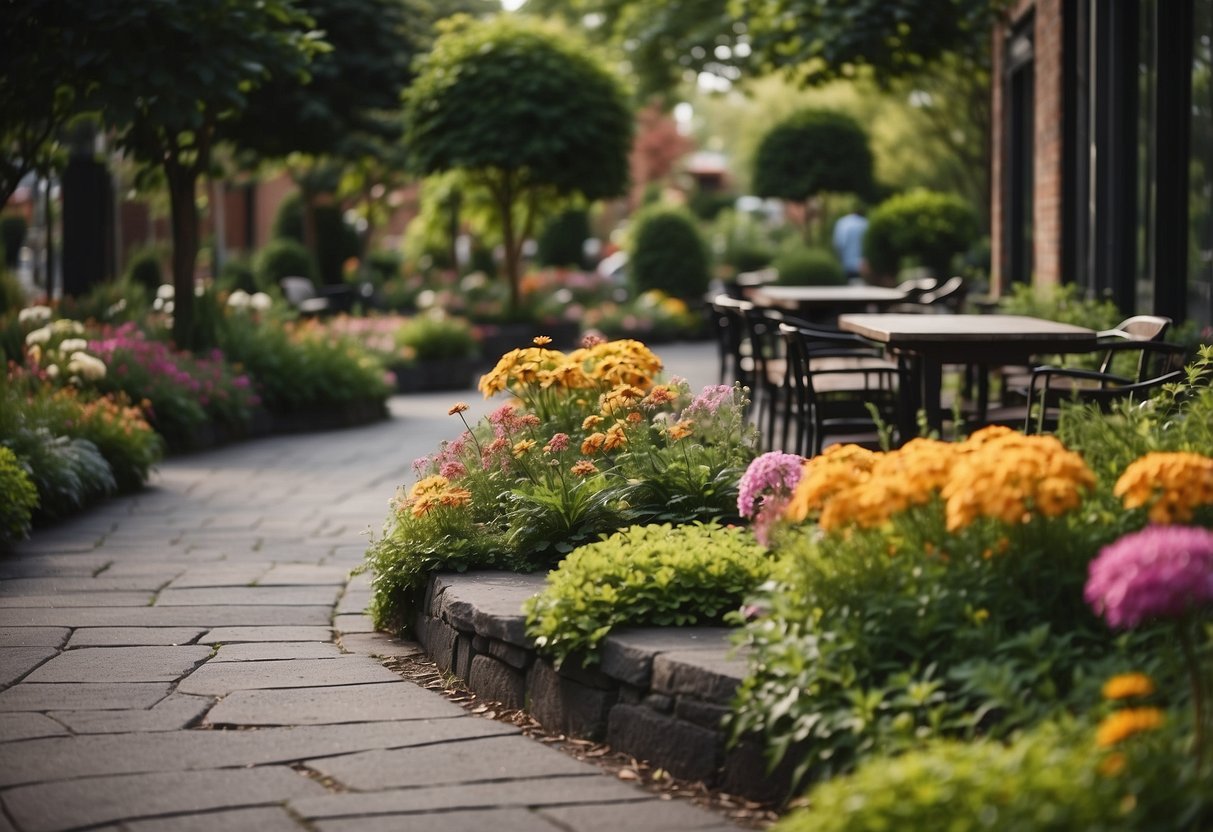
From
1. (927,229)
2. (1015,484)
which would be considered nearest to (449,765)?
(1015,484)

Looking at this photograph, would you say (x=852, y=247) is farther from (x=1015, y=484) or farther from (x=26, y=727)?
(x=1015, y=484)

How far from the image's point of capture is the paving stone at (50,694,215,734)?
12.9 ft

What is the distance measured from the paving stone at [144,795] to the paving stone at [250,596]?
6.57 ft

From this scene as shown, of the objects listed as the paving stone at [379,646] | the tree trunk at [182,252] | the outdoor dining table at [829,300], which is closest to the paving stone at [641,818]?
the paving stone at [379,646]

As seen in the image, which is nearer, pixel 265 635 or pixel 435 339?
pixel 265 635

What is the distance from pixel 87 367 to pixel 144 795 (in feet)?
19.8

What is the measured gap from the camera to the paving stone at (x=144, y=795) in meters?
3.24

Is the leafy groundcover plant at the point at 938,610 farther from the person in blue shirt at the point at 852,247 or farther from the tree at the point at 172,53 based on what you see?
the person in blue shirt at the point at 852,247

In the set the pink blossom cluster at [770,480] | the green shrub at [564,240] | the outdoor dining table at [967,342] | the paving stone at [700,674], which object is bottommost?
the paving stone at [700,674]

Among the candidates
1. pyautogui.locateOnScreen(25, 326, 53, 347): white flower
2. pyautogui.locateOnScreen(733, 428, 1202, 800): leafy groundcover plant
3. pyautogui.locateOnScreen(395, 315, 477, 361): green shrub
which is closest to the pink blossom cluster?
pyautogui.locateOnScreen(733, 428, 1202, 800): leafy groundcover plant

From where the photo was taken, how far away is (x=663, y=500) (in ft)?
16.2

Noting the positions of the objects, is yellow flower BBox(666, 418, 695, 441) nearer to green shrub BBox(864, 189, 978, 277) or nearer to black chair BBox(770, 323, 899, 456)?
black chair BBox(770, 323, 899, 456)

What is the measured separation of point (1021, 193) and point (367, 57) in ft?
30.1

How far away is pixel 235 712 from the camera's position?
13.4 feet
